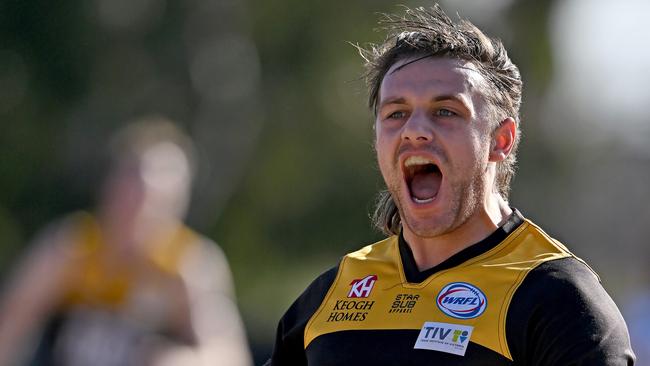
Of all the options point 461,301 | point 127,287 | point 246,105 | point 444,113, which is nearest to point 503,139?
point 444,113

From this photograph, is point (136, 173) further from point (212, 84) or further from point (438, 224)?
point (212, 84)

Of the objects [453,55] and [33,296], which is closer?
[453,55]

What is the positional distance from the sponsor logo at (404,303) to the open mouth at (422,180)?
0.32m

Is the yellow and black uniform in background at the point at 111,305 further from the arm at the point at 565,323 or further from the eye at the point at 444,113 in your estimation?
the arm at the point at 565,323

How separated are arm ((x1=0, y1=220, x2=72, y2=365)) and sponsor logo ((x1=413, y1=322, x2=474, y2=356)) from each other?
2501mm

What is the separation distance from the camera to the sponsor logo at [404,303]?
4.02 meters

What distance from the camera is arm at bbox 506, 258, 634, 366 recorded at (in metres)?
3.58

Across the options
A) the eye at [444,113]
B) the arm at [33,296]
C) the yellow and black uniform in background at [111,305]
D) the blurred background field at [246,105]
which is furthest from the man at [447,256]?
the blurred background field at [246,105]

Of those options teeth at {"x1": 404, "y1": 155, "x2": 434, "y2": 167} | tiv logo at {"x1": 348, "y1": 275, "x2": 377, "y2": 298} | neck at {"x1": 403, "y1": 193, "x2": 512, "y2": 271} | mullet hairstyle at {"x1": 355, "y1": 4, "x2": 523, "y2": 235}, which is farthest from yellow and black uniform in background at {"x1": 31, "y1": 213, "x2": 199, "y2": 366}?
teeth at {"x1": 404, "y1": 155, "x2": 434, "y2": 167}

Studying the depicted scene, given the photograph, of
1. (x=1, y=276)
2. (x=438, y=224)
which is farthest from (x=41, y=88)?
(x=438, y=224)

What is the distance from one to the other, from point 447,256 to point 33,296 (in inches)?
94.9

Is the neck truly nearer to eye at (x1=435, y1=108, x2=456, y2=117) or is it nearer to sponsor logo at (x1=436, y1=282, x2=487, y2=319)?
sponsor logo at (x1=436, y1=282, x2=487, y2=319)

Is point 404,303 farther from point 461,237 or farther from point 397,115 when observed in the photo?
point 397,115

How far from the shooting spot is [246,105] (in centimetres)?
1784
